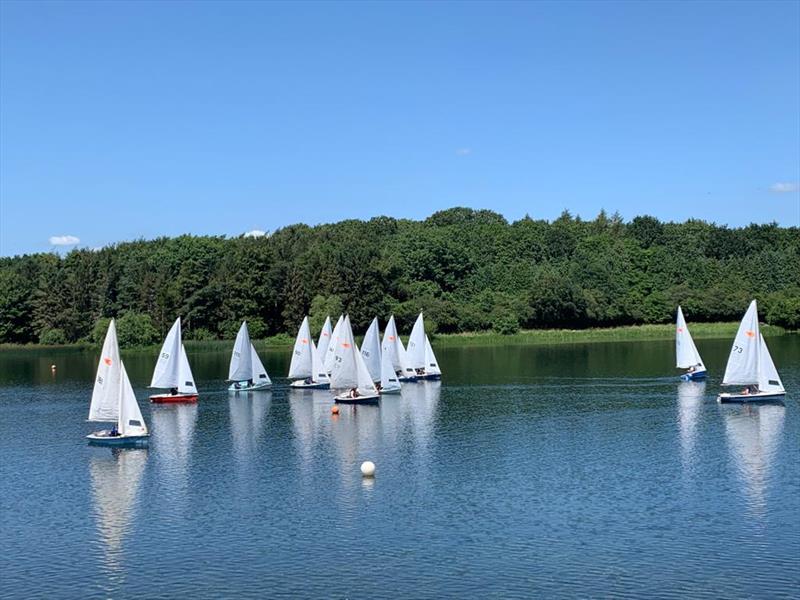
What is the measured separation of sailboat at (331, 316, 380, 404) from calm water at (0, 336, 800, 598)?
2.05 metres

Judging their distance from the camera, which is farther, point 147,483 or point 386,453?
point 386,453

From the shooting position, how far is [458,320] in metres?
146

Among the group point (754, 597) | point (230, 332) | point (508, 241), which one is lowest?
point (754, 597)

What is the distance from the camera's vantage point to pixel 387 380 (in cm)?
7712

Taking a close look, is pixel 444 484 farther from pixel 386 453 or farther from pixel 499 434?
pixel 499 434

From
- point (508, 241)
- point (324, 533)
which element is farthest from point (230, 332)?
point (324, 533)

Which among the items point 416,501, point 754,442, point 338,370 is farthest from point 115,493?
point 754,442

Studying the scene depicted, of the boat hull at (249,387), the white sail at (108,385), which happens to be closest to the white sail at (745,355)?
the boat hull at (249,387)

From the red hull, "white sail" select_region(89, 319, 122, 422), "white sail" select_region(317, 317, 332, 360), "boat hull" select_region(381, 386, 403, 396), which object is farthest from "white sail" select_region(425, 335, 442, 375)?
"white sail" select_region(89, 319, 122, 422)

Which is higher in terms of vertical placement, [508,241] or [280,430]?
[508,241]

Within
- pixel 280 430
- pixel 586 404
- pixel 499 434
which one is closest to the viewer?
pixel 499 434

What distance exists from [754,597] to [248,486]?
75.8ft

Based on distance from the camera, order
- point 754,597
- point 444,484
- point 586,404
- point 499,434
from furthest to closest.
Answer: point 586,404 < point 499,434 < point 444,484 < point 754,597

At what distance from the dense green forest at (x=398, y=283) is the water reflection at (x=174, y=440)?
6353 cm
